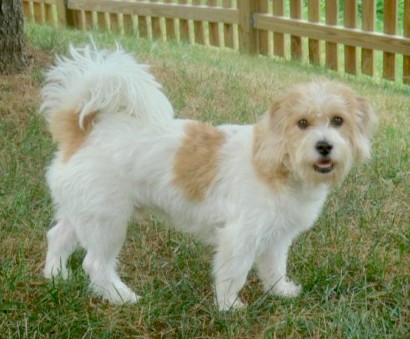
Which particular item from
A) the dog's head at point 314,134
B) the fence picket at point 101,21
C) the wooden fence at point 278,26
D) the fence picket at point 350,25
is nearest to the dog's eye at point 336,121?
the dog's head at point 314,134

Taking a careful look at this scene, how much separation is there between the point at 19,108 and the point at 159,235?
2639 millimetres

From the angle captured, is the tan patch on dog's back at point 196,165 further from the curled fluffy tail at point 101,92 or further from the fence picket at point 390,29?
the fence picket at point 390,29

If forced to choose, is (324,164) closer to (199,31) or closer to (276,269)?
(276,269)

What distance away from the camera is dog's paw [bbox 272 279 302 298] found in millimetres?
3665

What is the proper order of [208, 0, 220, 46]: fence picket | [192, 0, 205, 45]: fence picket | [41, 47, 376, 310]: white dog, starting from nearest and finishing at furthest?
[41, 47, 376, 310]: white dog → [208, 0, 220, 46]: fence picket → [192, 0, 205, 45]: fence picket

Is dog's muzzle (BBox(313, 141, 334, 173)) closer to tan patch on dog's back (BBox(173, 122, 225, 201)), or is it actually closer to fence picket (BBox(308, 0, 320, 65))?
tan patch on dog's back (BBox(173, 122, 225, 201))

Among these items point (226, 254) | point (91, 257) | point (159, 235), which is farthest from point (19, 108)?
point (226, 254)

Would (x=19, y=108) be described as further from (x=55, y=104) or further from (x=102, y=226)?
(x=102, y=226)

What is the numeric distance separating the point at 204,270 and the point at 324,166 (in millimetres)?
1025

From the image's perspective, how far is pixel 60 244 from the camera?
394 centimetres

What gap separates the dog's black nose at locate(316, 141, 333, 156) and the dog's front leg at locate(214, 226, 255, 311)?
0.60 metres

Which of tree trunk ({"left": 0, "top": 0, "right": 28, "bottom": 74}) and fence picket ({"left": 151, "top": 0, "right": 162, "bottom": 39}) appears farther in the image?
fence picket ({"left": 151, "top": 0, "right": 162, "bottom": 39})

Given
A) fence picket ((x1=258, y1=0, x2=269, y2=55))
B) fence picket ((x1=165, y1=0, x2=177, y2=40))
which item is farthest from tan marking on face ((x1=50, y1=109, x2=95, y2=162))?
fence picket ((x1=165, y1=0, x2=177, y2=40))

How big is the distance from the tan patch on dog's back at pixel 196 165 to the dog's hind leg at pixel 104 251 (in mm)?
364
